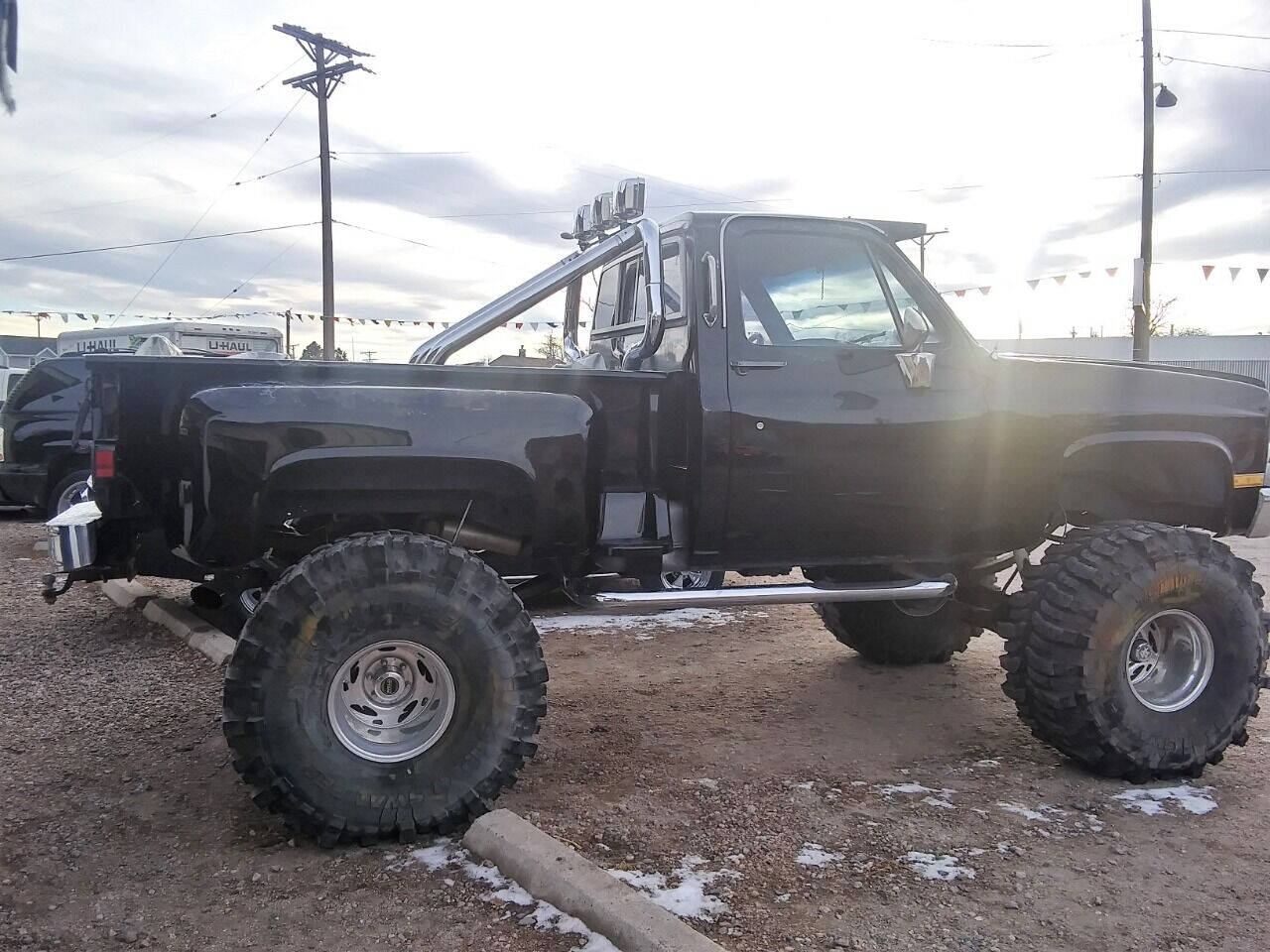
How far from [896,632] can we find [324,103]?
21.0 meters

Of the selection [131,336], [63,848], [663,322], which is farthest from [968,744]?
[131,336]

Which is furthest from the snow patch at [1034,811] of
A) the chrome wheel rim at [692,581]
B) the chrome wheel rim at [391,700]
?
the chrome wheel rim at [692,581]

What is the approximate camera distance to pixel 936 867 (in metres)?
3.23

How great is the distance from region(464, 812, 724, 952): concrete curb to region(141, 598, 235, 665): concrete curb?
2784 mm

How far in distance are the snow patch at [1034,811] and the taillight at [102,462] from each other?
11.4ft

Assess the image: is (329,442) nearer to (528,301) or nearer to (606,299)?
(528,301)

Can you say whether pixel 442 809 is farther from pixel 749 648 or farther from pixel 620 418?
pixel 749 648

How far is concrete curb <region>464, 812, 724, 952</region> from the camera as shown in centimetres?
258

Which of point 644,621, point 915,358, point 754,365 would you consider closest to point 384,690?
point 754,365

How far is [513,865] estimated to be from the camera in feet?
10.1

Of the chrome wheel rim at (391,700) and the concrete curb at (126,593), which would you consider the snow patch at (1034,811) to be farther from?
the concrete curb at (126,593)

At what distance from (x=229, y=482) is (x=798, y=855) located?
A: 2.25 meters

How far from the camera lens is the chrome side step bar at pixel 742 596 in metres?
3.95

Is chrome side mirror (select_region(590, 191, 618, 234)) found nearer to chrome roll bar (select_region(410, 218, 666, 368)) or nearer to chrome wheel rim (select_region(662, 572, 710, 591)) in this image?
chrome roll bar (select_region(410, 218, 666, 368))
